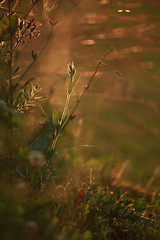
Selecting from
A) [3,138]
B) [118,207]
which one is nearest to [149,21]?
[118,207]

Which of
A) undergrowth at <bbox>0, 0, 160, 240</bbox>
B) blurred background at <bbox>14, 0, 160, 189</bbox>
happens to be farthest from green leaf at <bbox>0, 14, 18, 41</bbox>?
blurred background at <bbox>14, 0, 160, 189</bbox>

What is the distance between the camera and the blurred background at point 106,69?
1.44m

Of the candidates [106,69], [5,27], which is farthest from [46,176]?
[106,69]

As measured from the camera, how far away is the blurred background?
144 cm

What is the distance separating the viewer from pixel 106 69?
1.30 m

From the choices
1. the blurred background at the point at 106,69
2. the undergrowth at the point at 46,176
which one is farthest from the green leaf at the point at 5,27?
the blurred background at the point at 106,69

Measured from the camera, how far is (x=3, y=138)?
687 millimetres

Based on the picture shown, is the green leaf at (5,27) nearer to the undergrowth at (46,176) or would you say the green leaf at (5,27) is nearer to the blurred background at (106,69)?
the undergrowth at (46,176)

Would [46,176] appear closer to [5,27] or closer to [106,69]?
[5,27]

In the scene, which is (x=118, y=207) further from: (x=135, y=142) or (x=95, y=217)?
(x=135, y=142)

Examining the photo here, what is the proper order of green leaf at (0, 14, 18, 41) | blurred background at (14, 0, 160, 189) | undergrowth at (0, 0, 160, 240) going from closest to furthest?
undergrowth at (0, 0, 160, 240), green leaf at (0, 14, 18, 41), blurred background at (14, 0, 160, 189)

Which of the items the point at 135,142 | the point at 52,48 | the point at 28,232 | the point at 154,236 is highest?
the point at 28,232

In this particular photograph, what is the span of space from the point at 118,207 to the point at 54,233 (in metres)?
0.46

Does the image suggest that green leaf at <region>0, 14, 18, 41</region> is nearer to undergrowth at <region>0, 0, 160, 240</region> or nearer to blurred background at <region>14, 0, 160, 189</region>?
undergrowth at <region>0, 0, 160, 240</region>
